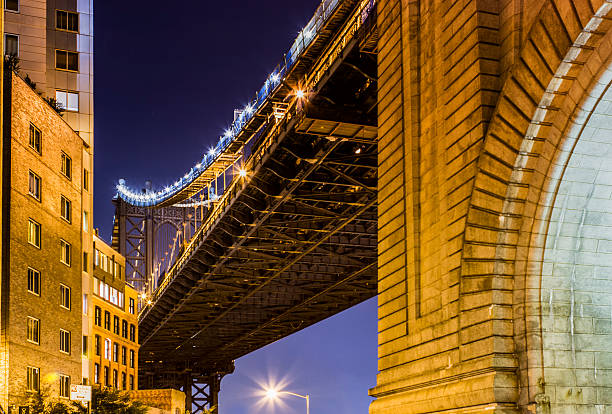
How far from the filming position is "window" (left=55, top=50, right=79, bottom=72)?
6725cm

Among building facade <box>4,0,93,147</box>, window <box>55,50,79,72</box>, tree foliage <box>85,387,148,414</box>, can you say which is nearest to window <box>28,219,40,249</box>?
tree foliage <box>85,387,148,414</box>

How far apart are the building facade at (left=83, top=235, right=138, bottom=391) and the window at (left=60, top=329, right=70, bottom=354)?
423 inches

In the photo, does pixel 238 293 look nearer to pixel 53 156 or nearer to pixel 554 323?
pixel 53 156

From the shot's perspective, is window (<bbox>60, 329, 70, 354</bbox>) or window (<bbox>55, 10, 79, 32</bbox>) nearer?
window (<bbox>60, 329, 70, 354</bbox>)

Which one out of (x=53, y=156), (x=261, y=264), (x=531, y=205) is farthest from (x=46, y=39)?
(x=531, y=205)

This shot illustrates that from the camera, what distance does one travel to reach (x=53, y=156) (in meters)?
57.9

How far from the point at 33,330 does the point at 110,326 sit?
3090 cm

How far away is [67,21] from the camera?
225 ft

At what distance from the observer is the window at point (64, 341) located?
57.0 m

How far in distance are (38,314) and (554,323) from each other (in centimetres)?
3777

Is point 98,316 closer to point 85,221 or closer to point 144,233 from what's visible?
point 85,221

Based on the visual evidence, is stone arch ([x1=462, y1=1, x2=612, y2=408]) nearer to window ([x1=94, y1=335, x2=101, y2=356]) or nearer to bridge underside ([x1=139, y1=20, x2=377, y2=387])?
bridge underside ([x1=139, y1=20, x2=377, y2=387])

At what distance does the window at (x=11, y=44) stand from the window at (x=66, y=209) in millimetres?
10596

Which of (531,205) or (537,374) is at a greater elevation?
(531,205)
